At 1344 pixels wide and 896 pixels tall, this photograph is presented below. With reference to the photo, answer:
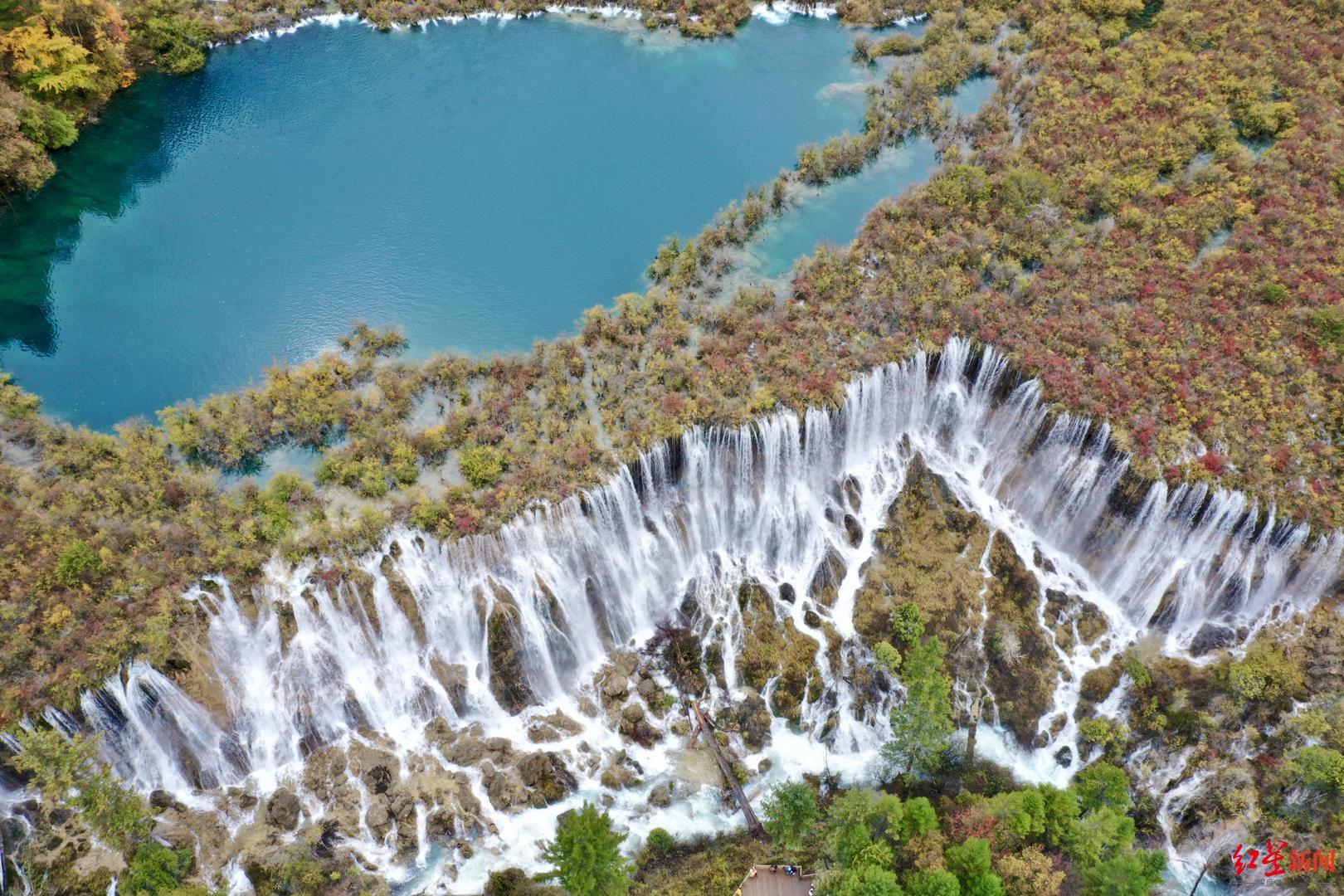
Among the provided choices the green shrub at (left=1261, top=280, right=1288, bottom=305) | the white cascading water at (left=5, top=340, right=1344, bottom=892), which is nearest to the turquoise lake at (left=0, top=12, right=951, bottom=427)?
the white cascading water at (left=5, top=340, right=1344, bottom=892)

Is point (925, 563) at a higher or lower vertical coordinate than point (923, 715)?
higher

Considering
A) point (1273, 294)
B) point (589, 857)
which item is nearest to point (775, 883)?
point (589, 857)

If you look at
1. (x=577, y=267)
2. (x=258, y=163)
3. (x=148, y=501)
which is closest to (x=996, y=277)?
(x=577, y=267)

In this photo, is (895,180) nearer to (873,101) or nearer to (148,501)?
(873,101)

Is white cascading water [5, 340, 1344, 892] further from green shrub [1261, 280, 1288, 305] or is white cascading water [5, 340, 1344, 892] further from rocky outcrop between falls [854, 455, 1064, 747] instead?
green shrub [1261, 280, 1288, 305]

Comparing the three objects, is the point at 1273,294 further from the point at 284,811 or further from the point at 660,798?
the point at 284,811
